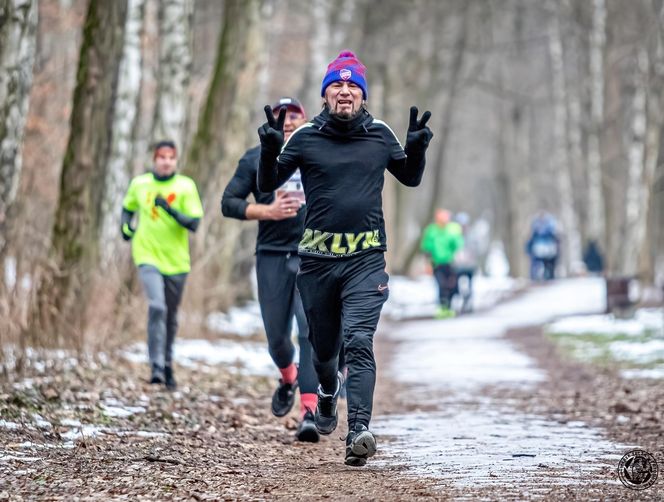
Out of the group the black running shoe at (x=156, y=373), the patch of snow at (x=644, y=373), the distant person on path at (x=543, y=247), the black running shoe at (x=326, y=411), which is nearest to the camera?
the black running shoe at (x=326, y=411)

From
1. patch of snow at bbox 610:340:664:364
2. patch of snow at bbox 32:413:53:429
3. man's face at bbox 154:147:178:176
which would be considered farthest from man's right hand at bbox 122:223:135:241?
patch of snow at bbox 610:340:664:364

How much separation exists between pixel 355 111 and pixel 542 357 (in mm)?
9837

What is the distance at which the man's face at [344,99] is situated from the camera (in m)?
7.21

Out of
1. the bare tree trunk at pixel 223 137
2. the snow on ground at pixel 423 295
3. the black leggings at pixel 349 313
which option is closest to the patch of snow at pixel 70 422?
the black leggings at pixel 349 313

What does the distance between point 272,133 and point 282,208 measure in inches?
56.3

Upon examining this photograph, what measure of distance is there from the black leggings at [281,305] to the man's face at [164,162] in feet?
9.02

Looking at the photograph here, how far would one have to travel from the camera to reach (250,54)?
64.1ft

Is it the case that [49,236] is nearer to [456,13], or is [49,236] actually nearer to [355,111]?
[355,111]

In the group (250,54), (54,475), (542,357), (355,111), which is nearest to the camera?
(54,475)

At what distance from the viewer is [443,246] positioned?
23703 mm

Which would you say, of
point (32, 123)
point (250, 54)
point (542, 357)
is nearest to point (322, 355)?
point (542, 357)

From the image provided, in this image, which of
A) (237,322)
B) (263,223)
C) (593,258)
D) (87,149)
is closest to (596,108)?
(593,258)

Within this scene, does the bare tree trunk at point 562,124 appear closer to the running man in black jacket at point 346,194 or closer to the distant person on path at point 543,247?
the distant person on path at point 543,247

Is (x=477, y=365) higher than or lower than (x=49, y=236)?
lower
